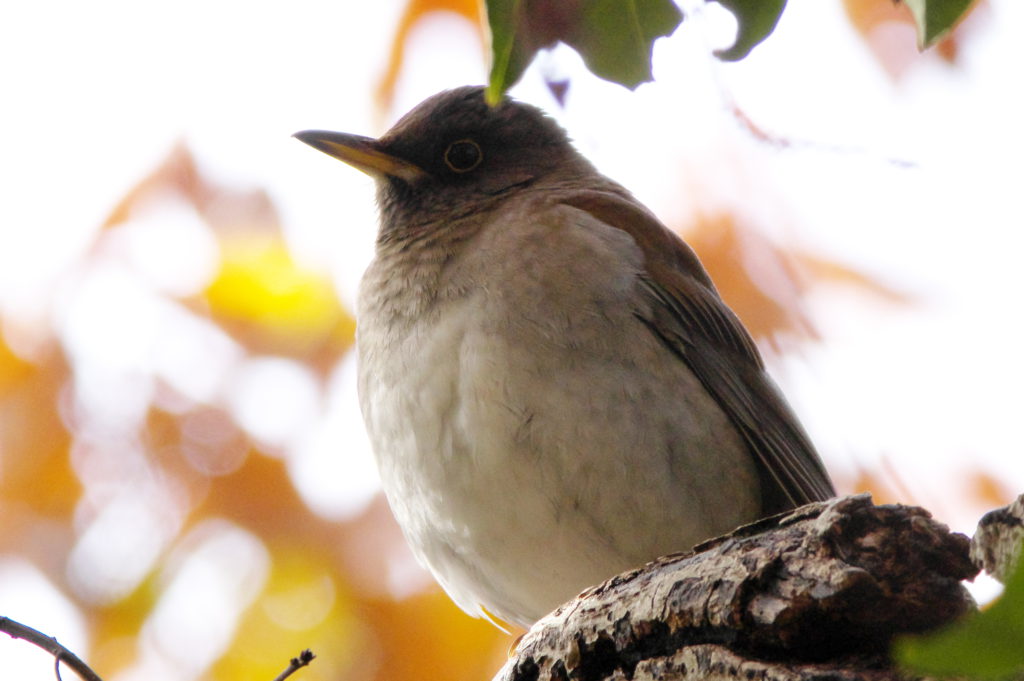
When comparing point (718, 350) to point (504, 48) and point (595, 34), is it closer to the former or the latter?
point (595, 34)

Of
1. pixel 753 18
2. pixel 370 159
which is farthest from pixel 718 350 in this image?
pixel 753 18

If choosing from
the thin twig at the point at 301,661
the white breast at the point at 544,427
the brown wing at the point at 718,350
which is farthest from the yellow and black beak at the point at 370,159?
the thin twig at the point at 301,661

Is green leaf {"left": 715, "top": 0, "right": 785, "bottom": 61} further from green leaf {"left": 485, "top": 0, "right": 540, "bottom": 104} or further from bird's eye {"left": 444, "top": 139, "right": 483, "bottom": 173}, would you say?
bird's eye {"left": 444, "top": 139, "right": 483, "bottom": 173}

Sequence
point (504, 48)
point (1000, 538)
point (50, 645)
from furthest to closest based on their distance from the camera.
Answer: point (50, 645) < point (504, 48) < point (1000, 538)

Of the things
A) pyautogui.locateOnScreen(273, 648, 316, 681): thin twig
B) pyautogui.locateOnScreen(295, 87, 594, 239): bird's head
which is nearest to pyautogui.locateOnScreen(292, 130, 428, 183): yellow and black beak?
pyautogui.locateOnScreen(295, 87, 594, 239): bird's head

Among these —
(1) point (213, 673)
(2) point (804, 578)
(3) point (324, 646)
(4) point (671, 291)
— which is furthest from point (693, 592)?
(1) point (213, 673)

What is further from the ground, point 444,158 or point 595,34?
point 444,158
